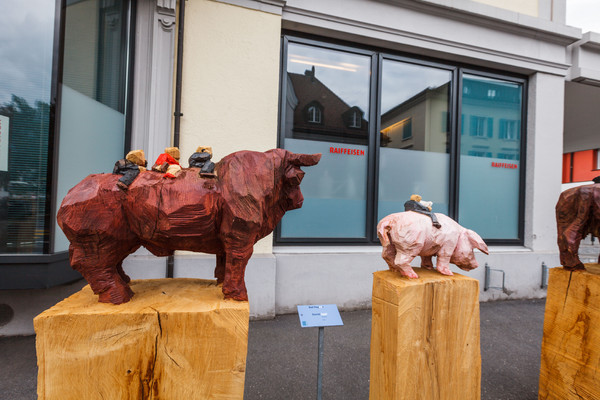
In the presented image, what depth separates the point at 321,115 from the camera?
4211 mm

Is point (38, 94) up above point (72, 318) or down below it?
above

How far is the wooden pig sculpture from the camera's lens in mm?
1305

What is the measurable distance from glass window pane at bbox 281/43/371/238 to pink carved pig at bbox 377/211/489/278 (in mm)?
2219

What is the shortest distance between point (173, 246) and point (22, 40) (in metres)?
3.00

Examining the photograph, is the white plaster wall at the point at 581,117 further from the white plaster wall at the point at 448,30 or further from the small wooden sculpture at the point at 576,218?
the small wooden sculpture at the point at 576,218

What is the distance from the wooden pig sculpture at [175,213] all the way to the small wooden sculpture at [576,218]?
2.15m

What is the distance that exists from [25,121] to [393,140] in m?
4.35

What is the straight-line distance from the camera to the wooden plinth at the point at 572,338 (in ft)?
6.61

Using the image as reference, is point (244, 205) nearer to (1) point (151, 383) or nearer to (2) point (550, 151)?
(1) point (151, 383)

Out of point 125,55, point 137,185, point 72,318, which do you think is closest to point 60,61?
point 125,55

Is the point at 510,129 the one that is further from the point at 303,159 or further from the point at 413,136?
the point at 303,159

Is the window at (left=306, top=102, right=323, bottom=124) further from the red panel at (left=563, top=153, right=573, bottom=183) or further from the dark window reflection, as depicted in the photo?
the red panel at (left=563, top=153, right=573, bottom=183)

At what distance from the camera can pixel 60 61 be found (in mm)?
2898

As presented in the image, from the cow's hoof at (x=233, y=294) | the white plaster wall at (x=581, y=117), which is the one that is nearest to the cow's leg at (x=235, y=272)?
the cow's hoof at (x=233, y=294)
